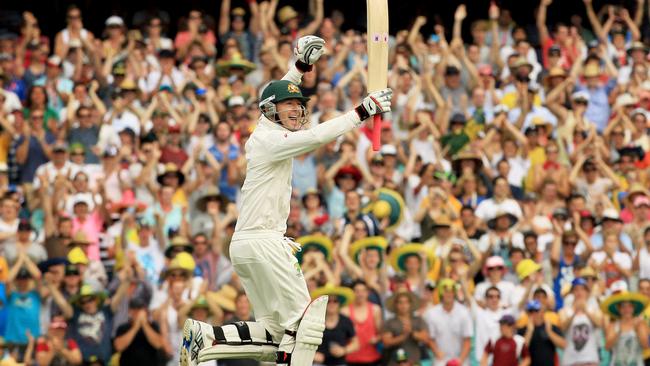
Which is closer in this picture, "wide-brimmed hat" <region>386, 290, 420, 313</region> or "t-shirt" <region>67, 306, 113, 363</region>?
"t-shirt" <region>67, 306, 113, 363</region>

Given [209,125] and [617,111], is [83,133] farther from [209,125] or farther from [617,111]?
[617,111]

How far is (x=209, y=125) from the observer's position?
22656 mm

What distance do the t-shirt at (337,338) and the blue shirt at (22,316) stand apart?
3.30m

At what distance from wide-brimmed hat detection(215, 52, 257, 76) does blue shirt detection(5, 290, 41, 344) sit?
5.37 metres

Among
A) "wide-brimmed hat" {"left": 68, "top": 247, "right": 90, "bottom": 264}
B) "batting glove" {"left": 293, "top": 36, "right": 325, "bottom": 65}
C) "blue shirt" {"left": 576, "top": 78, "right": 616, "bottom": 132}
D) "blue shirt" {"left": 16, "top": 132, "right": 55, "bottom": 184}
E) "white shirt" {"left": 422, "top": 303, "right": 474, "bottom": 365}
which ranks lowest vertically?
"white shirt" {"left": 422, "top": 303, "right": 474, "bottom": 365}

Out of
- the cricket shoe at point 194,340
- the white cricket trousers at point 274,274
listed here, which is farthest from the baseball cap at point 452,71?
the cricket shoe at point 194,340

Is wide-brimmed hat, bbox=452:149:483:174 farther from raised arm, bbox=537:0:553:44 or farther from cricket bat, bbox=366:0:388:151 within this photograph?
cricket bat, bbox=366:0:388:151

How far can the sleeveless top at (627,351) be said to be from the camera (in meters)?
20.0

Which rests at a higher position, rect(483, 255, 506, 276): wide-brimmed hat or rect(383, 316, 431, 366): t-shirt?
rect(483, 255, 506, 276): wide-brimmed hat

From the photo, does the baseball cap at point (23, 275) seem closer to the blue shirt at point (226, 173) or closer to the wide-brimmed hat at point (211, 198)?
the wide-brimmed hat at point (211, 198)

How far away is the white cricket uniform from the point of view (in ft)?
46.2

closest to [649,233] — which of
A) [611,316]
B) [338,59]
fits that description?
[611,316]

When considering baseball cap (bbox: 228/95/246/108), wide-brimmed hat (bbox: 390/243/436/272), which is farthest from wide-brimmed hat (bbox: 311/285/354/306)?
baseball cap (bbox: 228/95/246/108)

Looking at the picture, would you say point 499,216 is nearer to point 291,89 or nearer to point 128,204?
point 128,204
